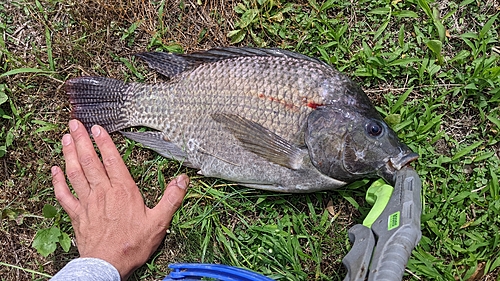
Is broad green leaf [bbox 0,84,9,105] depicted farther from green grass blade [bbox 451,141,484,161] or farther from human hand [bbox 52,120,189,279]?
green grass blade [bbox 451,141,484,161]

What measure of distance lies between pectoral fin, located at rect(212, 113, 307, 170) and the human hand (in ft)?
2.18

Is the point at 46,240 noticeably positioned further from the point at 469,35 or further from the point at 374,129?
the point at 469,35

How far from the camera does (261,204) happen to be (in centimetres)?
339

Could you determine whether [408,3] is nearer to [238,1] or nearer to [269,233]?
[238,1]

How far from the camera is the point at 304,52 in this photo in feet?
11.5

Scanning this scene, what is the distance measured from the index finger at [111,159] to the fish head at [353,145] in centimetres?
148

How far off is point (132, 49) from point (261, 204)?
1720 millimetres

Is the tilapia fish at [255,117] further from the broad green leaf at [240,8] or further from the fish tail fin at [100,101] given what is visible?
the broad green leaf at [240,8]

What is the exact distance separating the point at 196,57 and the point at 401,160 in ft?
5.69

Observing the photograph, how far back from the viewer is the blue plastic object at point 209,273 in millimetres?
2982

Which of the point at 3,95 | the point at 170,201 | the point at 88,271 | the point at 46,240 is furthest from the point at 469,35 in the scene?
the point at 3,95

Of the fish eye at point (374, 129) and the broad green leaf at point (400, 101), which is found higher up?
the fish eye at point (374, 129)

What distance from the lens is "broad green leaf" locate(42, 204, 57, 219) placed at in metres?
3.37

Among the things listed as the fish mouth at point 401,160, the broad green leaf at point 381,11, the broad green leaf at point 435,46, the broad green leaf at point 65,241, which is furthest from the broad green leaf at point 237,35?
the broad green leaf at point 65,241
